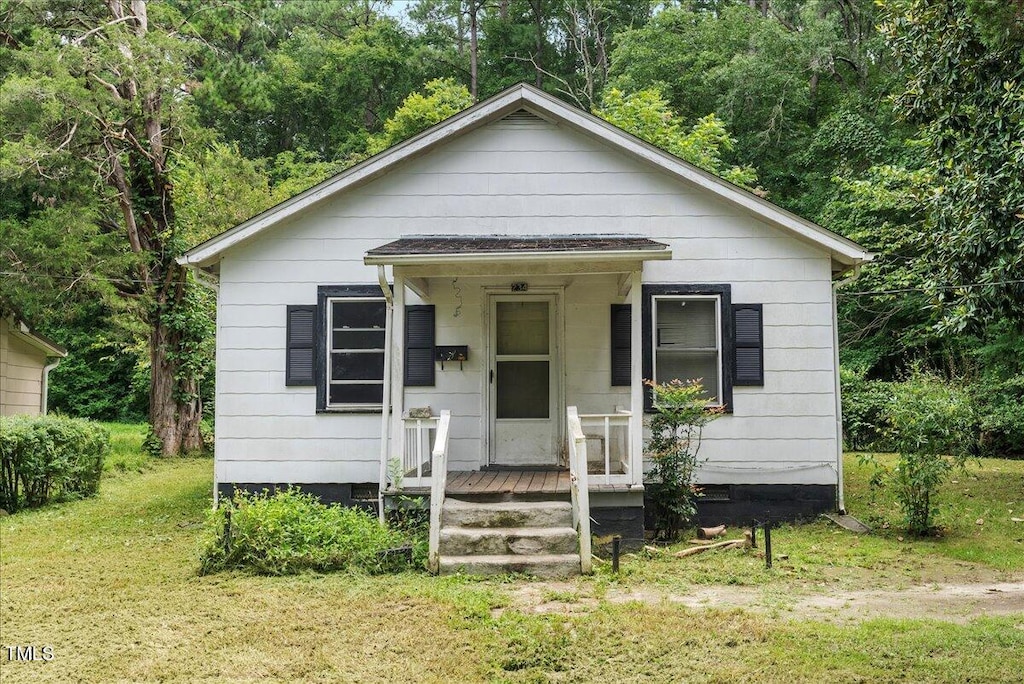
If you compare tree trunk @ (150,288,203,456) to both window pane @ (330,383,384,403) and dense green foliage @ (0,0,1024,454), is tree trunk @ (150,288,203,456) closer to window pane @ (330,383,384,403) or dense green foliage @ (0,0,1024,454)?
dense green foliage @ (0,0,1024,454)

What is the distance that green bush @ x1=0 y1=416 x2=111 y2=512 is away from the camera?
11.2 metres

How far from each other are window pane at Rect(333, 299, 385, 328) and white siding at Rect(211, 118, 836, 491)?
0.31 m

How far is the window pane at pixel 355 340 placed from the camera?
1002 centimetres

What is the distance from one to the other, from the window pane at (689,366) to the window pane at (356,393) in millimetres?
3370

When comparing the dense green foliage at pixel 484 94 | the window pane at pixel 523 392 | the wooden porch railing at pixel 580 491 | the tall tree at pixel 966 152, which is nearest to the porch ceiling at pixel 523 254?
the wooden porch railing at pixel 580 491

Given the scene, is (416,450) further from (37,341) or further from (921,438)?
(37,341)

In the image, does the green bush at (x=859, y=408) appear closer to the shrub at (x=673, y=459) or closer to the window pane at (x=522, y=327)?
the shrub at (x=673, y=459)

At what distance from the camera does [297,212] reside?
9.80 m

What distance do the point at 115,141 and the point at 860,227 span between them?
16.2m

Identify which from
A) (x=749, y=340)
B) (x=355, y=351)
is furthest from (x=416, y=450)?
(x=749, y=340)

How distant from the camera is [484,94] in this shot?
28.4m

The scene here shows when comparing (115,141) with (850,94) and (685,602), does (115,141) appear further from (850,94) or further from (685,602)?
(850,94)

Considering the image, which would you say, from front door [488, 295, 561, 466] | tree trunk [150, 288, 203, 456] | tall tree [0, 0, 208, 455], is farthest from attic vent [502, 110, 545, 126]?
tree trunk [150, 288, 203, 456]

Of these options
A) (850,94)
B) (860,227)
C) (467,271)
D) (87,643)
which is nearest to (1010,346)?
(860,227)
